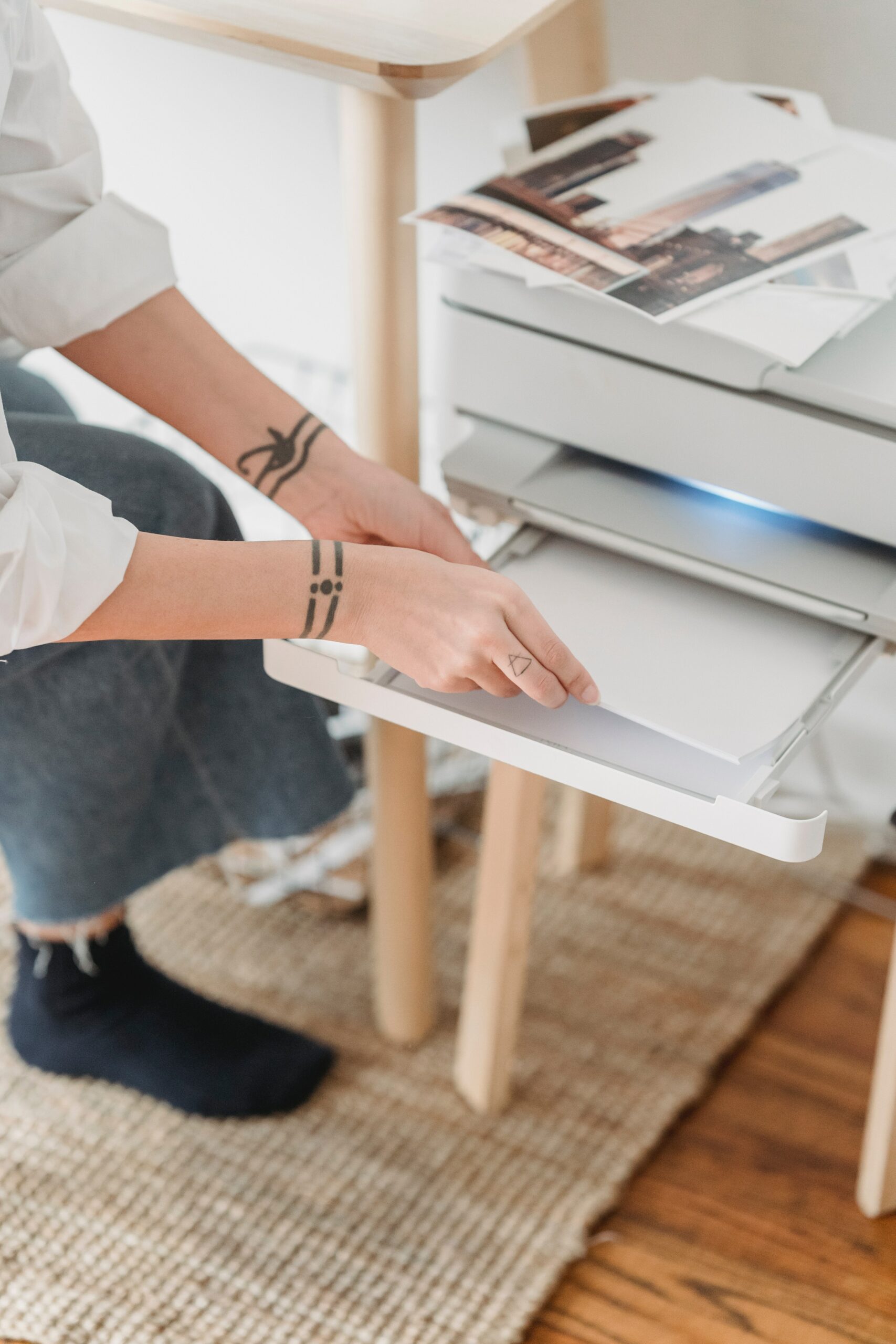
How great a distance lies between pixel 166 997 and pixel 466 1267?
0.33m

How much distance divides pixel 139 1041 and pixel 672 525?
2.06ft

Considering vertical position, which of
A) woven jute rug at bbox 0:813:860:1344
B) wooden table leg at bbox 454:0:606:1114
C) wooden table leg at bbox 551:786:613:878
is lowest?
woven jute rug at bbox 0:813:860:1344

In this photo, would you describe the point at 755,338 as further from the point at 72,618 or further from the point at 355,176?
the point at 72,618

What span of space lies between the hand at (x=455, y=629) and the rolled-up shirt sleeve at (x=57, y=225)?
0.93ft

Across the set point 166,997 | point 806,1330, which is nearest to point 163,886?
point 166,997

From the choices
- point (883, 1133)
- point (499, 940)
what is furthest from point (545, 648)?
point (883, 1133)

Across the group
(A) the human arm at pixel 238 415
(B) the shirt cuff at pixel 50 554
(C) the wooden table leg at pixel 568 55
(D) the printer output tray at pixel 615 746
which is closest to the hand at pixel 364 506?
(A) the human arm at pixel 238 415

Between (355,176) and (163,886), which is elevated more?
(355,176)

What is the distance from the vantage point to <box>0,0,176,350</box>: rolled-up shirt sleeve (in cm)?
81

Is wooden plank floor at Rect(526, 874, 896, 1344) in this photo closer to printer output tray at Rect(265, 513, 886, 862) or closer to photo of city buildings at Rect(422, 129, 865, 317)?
printer output tray at Rect(265, 513, 886, 862)

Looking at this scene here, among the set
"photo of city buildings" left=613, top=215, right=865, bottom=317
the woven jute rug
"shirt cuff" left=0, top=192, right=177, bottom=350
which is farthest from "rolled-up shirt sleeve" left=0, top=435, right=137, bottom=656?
the woven jute rug

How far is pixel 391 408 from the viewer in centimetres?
92

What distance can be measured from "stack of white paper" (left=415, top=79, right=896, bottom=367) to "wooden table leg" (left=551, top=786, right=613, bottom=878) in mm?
611

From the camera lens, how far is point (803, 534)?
0.81m
